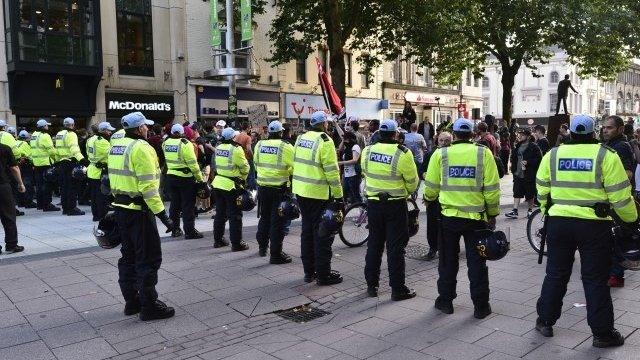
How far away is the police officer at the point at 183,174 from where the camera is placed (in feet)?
29.8

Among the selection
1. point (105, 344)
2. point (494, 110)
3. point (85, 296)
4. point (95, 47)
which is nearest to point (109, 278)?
point (85, 296)

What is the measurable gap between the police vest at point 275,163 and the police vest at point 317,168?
78 centimetres

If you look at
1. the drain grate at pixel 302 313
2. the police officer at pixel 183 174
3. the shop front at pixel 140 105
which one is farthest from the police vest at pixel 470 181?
the shop front at pixel 140 105

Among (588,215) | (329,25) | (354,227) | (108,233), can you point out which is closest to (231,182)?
(354,227)

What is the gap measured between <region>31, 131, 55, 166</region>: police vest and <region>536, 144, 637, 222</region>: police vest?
11.6 metres

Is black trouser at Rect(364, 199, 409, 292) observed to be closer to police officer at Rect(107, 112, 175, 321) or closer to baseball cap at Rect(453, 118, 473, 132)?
baseball cap at Rect(453, 118, 473, 132)

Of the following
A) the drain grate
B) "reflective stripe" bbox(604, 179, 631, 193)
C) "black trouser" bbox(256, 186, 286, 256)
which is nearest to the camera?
"reflective stripe" bbox(604, 179, 631, 193)

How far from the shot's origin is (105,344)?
4.95 meters

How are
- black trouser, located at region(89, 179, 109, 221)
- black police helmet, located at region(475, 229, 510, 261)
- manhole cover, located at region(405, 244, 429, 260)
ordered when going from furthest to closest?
black trouser, located at region(89, 179, 109, 221) < manhole cover, located at region(405, 244, 429, 260) < black police helmet, located at region(475, 229, 510, 261)

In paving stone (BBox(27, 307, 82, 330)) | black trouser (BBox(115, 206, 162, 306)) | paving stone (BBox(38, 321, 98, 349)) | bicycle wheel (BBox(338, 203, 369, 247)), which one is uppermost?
black trouser (BBox(115, 206, 162, 306))

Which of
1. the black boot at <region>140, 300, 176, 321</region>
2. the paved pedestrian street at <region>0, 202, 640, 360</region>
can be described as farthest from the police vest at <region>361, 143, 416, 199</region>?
the black boot at <region>140, 300, 176, 321</region>

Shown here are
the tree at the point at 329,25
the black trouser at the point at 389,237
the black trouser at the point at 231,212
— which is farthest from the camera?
the tree at the point at 329,25

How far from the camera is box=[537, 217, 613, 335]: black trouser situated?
4.54 m

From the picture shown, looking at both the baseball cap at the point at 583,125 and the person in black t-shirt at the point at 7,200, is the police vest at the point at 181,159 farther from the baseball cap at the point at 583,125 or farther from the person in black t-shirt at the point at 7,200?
the baseball cap at the point at 583,125
